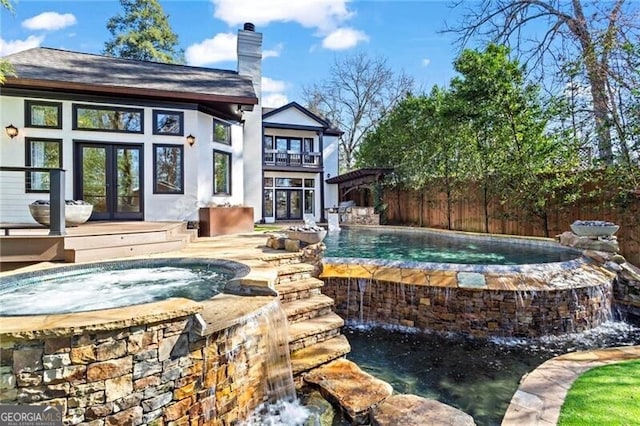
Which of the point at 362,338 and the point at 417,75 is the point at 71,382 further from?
the point at 417,75

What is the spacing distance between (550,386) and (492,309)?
238 centimetres

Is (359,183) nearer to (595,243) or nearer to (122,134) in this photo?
(122,134)

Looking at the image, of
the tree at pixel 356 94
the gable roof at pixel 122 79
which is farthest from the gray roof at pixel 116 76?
the tree at pixel 356 94

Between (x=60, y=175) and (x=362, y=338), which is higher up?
(x=60, y=175)

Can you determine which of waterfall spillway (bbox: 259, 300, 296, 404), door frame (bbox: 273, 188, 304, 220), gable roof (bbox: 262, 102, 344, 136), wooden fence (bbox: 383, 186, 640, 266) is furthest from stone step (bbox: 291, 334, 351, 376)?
gable roof (bbox: 262, 102, 344, 136)

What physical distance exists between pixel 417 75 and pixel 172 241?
25876 mm

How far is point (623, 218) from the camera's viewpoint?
863 centimetres

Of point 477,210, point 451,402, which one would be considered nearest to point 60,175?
point 451,402

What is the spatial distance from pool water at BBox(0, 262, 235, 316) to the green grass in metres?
3.52

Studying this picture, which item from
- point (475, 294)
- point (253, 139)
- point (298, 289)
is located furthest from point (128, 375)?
point (253, 139)

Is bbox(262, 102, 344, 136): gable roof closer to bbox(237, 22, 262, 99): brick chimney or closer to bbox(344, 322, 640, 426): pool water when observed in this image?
bbox(237, 22, 262, 99): brick chimney

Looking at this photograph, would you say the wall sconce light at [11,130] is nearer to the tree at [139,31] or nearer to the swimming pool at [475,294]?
the swimming pool at [475,294]

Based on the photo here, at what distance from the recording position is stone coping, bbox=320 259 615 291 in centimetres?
574

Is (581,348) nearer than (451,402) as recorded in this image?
No
